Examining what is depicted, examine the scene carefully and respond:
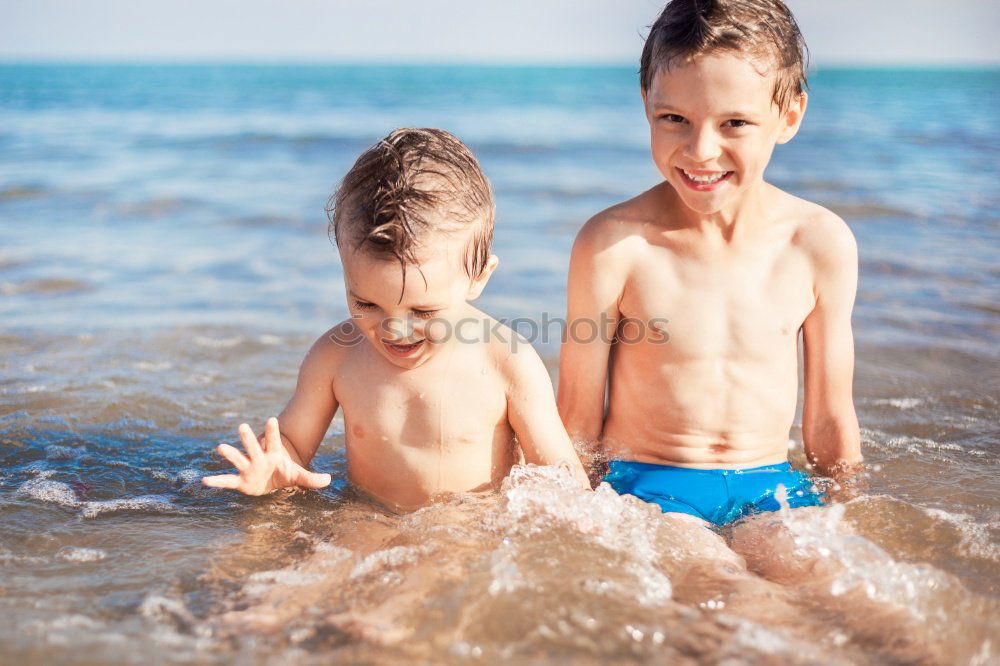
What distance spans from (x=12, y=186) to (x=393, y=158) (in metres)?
8.60

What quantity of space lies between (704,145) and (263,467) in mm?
1582

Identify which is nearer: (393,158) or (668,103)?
(393,158)

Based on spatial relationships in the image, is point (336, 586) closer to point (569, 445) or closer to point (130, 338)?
point (569, 445)

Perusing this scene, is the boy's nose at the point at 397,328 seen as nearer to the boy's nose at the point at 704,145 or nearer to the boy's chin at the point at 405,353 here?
the boy's chin at the point at 405,353

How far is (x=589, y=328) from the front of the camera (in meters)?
3.09

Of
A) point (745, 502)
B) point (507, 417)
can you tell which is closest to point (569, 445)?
point (507, 417)

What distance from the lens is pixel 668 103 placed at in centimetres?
279

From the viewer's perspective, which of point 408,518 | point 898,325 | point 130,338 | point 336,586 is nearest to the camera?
point 336,586

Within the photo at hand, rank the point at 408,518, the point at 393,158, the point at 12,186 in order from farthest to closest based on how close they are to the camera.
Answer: the point at 12,186 < the point at 408,518 < the point at 393,158

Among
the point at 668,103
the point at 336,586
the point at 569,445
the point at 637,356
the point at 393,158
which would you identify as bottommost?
the point at 336,586

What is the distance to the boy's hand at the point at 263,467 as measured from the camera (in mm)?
2535

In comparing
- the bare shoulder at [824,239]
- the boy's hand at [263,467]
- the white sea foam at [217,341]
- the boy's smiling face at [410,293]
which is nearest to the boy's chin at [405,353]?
the boy's smiling face at [410,293]

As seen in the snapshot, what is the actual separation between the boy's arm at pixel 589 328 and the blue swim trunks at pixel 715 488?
0.23 m

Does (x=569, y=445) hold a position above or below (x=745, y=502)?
above
